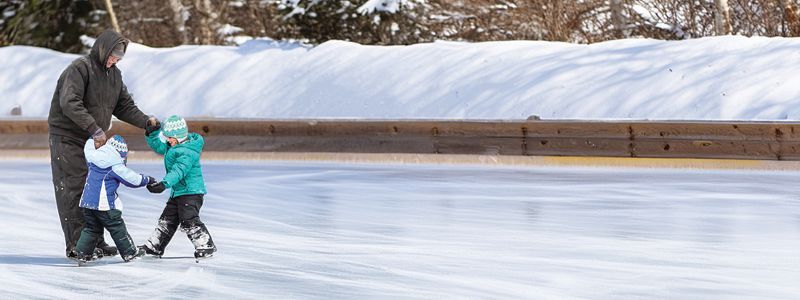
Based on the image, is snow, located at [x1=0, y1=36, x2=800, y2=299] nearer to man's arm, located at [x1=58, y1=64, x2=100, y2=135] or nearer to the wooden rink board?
the wooden rink board

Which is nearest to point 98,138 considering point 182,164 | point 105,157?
point 105,157

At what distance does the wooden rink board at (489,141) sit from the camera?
636 inches

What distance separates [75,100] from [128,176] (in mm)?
596

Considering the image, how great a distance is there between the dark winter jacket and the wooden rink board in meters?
8.59

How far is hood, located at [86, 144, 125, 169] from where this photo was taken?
8.49 metres

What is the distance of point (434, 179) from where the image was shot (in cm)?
1528

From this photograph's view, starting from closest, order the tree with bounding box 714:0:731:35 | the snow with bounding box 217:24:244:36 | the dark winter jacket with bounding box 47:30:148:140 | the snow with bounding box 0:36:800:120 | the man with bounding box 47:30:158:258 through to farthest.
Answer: the dark winter jacket with bounding box 47:30:148:140, the man with bounding box 47:30:158:258, the snow with bounding box 0:36:800:120, the tree with bounding box 714:0:731:35, the snow with bounding box 217:24:244:36

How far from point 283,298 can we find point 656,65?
47.2 ft

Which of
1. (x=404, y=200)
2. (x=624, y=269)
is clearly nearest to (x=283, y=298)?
(x=624, y=269)

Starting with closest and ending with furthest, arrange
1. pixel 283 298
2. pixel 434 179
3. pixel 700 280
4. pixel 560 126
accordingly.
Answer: pixel 283 298 < pixel 700 280 < pixel 434 179 < pixel 560 126

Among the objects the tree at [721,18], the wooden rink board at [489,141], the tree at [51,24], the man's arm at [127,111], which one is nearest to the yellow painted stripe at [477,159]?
the wooden rink board at [489,141]

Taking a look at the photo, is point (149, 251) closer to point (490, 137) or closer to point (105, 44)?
point (105, 44)

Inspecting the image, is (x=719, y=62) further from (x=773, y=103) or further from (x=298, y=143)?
(x=298, y=143)

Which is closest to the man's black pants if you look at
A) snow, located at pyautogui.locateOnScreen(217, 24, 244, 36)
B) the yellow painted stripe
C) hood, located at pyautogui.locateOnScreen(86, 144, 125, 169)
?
hood, located at pyautogui.locateOnScreen(86, 144, 125, 169)
